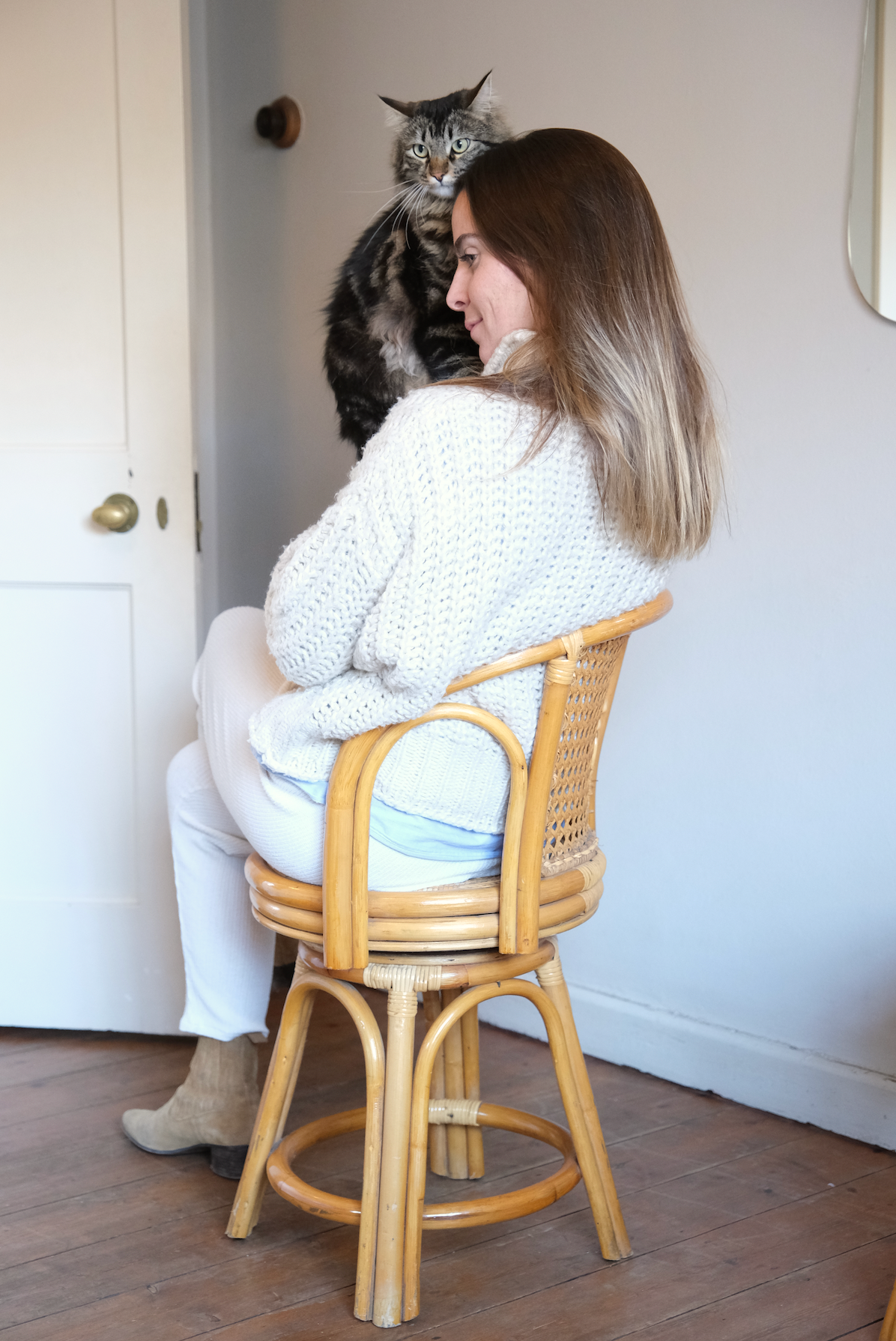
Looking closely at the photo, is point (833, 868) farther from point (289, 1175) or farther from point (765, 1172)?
point (289, 1175)

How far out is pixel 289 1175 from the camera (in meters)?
1.35

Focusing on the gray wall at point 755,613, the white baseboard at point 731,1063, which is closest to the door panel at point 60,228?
the gray wall at point 755,613

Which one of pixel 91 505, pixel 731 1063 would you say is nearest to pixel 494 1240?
pixel 731 1063

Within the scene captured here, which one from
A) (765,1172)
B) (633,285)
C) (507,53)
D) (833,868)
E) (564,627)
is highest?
(507,53)

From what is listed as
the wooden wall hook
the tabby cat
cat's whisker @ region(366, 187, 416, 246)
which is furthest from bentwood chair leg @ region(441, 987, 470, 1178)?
the wooden wall hook

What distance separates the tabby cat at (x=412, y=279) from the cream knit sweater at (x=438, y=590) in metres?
0.40

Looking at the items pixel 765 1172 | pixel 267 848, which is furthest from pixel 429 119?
pixel 765 1172

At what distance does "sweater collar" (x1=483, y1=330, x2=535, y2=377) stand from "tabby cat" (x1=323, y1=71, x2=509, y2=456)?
34 cm

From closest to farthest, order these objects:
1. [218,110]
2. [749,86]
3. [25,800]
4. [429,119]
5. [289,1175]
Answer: [289,1175], [429,119], [749,86], [25,800], [218,110]

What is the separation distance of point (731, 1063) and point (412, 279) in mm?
1302

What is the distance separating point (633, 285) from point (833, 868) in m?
0.97

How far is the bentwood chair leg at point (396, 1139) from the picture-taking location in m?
1.24

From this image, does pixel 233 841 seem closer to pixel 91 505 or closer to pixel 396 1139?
pixel 396 1139

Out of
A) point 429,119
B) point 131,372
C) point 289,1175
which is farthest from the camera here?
point 131,372
